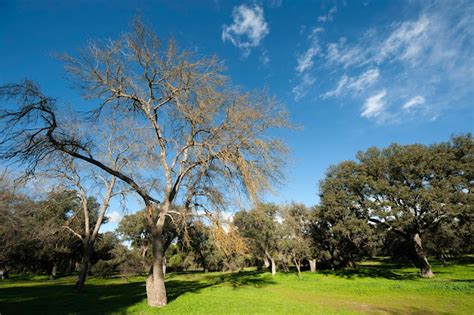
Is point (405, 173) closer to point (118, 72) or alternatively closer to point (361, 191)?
point (361, 191)

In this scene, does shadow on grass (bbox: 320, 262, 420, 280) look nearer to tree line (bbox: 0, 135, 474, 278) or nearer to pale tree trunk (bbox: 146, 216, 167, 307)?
tree line (bbox: 0, 135, 474, 278)

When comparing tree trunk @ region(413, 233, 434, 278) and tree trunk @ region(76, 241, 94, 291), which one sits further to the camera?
tree trunk @ region(413, 233, 434, 278)

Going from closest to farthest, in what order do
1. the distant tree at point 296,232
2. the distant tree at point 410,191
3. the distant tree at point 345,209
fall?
the distant tree at point 410,191 < the distant tree at point 345,209 < the distant tree at point 296,232

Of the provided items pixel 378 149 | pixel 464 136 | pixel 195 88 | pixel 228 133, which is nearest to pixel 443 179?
pixel 464 136

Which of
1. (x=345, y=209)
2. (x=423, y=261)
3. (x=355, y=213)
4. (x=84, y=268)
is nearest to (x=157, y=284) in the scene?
(x=84, y=268)

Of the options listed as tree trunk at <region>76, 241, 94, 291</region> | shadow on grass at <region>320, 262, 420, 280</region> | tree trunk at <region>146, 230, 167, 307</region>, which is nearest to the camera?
tree trunk at <region>146, 230, 167, 307</region>

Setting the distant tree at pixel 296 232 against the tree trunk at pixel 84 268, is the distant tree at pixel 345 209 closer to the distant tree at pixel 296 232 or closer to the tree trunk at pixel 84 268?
the distant tree at pixel 296 232

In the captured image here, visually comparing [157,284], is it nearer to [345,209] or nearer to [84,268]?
[84,268]

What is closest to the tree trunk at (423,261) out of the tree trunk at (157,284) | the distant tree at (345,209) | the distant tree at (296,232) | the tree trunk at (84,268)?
the distant tree at (345,209)

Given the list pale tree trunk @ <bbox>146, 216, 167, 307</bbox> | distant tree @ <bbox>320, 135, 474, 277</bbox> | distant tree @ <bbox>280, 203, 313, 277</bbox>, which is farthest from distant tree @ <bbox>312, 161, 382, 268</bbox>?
pale tree trunk @ <bbox>146, 216, 167, 307</bbox>

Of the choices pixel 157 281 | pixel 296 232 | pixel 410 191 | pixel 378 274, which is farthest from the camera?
pixel 296 232

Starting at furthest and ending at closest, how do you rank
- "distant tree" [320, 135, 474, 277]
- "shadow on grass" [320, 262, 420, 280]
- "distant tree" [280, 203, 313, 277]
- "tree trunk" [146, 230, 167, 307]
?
Result: "distant tree" [280, 203, 313, 277]
"shadow on grass" [320, 262, 420, 280]
"distant tree" [320, 135, 474, 277]
"tree trunk" [146, 230, 167, 307]

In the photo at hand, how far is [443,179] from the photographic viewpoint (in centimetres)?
2481

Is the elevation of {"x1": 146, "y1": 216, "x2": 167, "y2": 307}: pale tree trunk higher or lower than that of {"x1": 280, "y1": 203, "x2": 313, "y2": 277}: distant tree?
lower
